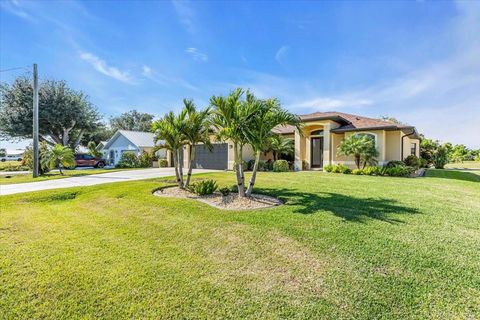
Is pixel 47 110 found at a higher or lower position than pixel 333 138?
higher

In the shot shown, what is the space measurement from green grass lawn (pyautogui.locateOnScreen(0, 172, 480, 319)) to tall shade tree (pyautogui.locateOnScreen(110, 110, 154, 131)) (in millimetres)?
57665

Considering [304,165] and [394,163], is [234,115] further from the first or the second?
[394,163]

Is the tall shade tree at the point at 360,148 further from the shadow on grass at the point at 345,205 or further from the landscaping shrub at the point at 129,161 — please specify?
the landscaping shrub at the point at 129,161

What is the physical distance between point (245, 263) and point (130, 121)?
64.9m

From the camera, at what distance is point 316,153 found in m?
22.5

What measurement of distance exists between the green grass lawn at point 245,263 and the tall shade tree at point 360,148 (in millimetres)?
9629

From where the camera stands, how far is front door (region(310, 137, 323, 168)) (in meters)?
22.2

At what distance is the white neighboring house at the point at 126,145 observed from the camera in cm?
3188

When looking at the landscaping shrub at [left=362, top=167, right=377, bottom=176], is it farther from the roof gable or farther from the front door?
the roof gable

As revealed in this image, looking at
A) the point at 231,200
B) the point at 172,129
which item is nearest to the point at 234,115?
the point at 231,200

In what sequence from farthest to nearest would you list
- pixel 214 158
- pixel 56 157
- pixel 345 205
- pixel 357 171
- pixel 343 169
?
pixel 214 158, pixel 56 157, pixel 343 169, pixel 357 171, pixel 345 205

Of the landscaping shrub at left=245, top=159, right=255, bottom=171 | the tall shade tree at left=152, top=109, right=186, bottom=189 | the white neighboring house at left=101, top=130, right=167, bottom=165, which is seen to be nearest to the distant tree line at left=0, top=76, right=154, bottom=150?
the white neighboring house at left=101, top=130, right=167, bottom=165

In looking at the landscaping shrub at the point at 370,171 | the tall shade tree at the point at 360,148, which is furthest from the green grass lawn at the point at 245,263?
the tall shade tree at the point at 360,148

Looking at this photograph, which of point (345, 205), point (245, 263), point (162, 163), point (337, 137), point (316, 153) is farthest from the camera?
point (162, 163)
